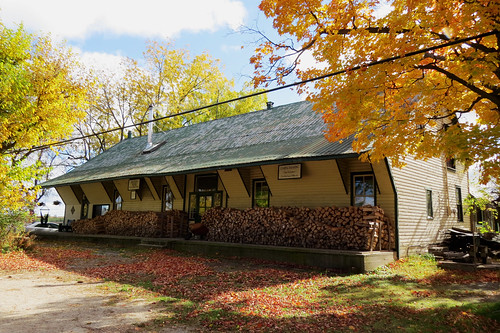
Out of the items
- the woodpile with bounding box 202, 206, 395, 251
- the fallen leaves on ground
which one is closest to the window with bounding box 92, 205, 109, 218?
the fallen leaves on ground

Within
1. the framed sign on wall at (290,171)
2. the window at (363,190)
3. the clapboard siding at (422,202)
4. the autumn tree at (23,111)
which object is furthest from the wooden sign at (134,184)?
the clapboard siding at (422,202)

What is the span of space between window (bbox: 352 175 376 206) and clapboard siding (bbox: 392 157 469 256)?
85 cm

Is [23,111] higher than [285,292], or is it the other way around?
[23,111]

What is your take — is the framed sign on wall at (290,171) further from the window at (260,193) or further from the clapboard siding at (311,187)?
the window at (260,193)

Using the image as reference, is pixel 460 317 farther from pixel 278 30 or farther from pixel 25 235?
pixel 25 235

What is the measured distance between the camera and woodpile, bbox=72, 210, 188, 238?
56.2ft

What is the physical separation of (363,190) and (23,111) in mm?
12499

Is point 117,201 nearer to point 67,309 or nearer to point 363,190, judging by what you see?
point 363,190

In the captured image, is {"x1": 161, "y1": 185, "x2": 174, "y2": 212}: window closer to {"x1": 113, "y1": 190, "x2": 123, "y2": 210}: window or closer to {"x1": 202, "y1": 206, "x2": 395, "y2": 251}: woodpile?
{"x1": 113, "y1": 190, "x2": 123, "y2": 210}: window

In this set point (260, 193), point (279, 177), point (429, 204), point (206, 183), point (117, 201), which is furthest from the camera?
point (117, 201)

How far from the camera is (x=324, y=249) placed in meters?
11.0

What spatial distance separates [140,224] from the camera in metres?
18.1

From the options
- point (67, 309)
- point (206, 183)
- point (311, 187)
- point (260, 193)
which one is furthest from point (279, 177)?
point (67, 309)

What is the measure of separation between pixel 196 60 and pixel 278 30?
3155cm
